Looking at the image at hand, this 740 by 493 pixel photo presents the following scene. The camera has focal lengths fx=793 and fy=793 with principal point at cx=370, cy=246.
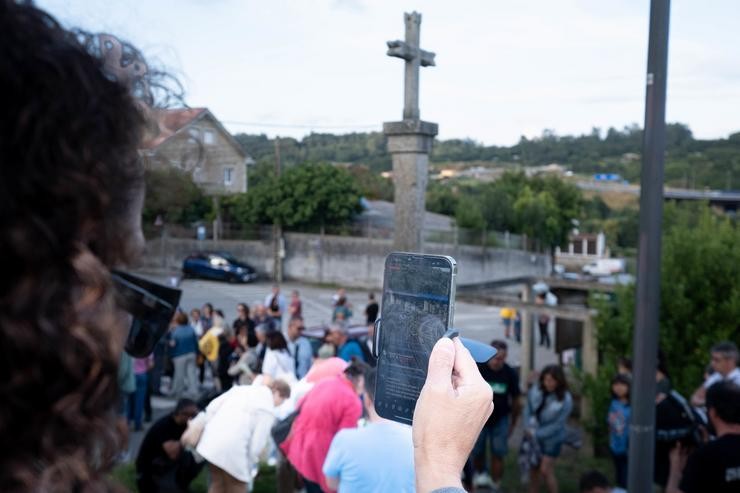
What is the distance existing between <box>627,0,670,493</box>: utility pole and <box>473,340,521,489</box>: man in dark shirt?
130 inches

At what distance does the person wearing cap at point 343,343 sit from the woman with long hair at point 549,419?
2.20m

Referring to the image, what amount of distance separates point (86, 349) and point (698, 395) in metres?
7.60

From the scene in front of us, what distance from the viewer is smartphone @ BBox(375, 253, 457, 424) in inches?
79.0

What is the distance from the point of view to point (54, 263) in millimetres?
795

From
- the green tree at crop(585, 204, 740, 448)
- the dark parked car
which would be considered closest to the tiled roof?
the green tree at crop(585, 204, 740, 448)

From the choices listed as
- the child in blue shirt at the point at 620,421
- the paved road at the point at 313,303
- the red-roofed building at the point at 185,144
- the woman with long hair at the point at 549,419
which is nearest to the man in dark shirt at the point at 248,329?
the woman with long hair at the point at 549,419

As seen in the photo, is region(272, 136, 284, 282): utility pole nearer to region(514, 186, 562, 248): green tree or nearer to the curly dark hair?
region(514, 186, 562, 248): green tree

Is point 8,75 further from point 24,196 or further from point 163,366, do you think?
point 163,366

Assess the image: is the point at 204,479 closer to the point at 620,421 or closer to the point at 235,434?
the point at 235,434

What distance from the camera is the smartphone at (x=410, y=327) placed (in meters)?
Answer: 2.01

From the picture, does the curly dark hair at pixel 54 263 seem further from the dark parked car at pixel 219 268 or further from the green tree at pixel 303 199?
the green tree at pixel 303 199

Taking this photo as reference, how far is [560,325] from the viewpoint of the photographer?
10969 mm

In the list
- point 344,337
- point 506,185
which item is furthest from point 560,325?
point 506,185

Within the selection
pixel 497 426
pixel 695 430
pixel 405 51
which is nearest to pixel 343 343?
pixel 497 426
